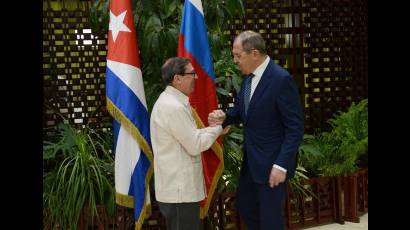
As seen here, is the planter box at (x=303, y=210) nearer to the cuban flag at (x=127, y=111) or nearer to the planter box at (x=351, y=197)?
the planter box at (x=351, y=197)

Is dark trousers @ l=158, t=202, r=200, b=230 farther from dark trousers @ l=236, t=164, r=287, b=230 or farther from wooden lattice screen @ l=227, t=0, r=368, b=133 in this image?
wooden lattice screen @ l=227, t=0, r=368, b=133

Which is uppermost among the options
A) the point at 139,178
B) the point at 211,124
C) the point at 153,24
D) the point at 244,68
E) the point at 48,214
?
the point at 153,24

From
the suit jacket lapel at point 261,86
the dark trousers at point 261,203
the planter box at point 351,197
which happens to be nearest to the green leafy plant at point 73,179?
the dark trousers at point 261,203

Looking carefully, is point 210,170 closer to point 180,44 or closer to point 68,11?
point 180,44

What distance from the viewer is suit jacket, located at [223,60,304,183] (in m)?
3.19

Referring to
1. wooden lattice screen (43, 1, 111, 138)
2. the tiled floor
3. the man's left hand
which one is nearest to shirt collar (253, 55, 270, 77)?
the man's left hand

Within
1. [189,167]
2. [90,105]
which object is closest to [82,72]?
[90,105]

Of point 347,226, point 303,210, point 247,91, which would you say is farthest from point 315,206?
point 247,91

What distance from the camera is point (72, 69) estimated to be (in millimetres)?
4879

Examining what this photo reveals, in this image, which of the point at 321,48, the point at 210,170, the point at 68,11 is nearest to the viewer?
the point at 210,170

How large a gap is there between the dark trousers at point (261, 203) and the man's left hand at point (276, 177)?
0.32 ft

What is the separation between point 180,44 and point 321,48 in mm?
2318

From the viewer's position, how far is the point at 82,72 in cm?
490

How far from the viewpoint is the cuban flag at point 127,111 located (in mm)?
3852
